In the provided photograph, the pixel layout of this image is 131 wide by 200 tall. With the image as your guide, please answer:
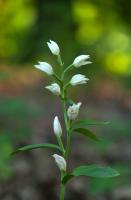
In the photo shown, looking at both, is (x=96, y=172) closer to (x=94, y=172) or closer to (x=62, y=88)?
(x=94, y=172)

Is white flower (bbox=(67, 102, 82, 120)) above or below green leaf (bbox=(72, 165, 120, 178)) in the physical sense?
above

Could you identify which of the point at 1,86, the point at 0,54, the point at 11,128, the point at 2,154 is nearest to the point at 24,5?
the point at 0,54

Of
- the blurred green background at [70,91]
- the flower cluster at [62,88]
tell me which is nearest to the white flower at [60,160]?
the flower cluster at [62,88]

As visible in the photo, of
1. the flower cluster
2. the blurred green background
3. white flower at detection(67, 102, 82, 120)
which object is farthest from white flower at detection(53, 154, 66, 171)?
the blurred green background

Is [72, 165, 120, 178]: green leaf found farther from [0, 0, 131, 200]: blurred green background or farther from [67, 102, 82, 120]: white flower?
[0, 0, 131, 200]: blurred green background

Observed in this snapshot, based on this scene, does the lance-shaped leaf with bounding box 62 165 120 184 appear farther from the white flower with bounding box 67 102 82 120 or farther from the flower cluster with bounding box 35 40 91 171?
the white flower with bounding box 67 102 82 120

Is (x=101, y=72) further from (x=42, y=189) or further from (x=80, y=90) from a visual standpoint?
(x=42, y=189)

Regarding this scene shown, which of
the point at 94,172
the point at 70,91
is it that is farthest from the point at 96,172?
the point at 70,91

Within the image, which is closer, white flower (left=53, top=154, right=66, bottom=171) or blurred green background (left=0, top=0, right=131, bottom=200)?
white flower (left=53, top=154, right=66, bottom=171)
